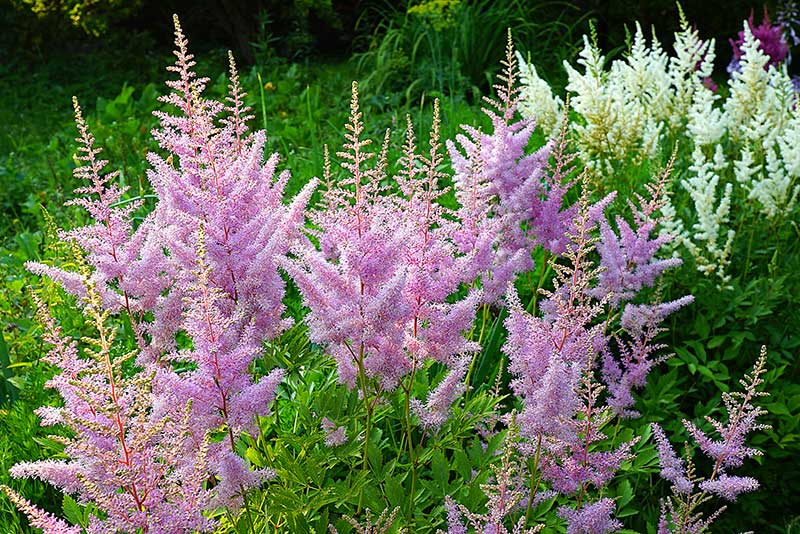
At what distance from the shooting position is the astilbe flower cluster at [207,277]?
73.2 inches

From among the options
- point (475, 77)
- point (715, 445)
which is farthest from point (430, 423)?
point (475, 77)

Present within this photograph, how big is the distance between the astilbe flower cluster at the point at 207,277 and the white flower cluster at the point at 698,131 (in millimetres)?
2051

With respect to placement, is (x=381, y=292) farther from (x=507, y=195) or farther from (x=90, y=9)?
(x=90, y=9)

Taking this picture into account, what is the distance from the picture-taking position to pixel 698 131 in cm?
426

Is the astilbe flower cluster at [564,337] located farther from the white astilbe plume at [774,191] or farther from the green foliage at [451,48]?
the green foliage at [451,48]

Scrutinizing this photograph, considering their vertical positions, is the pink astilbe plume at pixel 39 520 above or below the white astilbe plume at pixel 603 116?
above

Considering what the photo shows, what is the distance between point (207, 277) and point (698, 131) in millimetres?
3148

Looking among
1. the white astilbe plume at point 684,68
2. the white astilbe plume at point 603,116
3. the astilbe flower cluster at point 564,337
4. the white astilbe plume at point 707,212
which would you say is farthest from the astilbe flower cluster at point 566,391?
the white astilbe plume at point 684,68

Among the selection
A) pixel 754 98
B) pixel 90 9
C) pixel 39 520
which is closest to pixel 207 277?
pixel 39 520

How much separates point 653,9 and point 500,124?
10.0 m

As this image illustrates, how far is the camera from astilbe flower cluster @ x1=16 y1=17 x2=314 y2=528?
1.86m

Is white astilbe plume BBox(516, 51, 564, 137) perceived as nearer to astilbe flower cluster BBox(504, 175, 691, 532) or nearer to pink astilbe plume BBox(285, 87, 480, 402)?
pink astilbe plume BBox(285, 87, 480, 402)

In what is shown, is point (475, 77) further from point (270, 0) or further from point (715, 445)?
point (715, 445)

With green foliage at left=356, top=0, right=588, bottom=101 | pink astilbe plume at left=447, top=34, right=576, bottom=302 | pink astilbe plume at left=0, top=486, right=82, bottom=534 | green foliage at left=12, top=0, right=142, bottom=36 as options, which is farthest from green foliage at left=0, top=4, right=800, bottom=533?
green foliage at left=12, top=0, right=142, bottom=36
